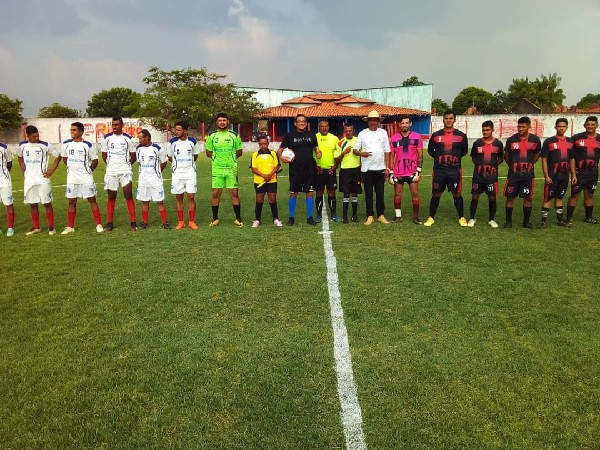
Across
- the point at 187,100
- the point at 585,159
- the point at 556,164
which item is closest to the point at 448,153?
the point at 556,164

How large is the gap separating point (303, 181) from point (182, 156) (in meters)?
2.13

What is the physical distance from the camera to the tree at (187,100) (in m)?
39.6

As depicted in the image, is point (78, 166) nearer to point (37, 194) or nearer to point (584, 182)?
point (37, 194)

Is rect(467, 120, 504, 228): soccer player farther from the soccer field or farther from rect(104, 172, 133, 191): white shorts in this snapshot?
rect(104, 172, 133, 191): white shorts

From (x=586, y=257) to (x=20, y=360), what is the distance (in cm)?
640

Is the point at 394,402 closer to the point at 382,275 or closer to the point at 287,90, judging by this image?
the point at 382,275

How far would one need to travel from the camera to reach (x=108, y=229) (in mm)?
8289

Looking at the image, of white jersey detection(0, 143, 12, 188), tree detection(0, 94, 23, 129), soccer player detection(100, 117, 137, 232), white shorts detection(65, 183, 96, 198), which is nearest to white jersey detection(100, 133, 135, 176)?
soccer player detection(100, 117, 137, 232)

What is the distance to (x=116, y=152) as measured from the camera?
8.16 meters

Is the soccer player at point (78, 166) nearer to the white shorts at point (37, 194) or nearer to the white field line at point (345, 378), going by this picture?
the white shorts at point (37, 194)

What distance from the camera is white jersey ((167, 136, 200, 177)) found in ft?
27.1

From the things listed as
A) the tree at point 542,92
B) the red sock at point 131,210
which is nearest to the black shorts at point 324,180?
the red sock at point 131,210

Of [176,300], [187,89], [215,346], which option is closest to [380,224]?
[176,300]

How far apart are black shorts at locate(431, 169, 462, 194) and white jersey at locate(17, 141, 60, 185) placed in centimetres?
658
